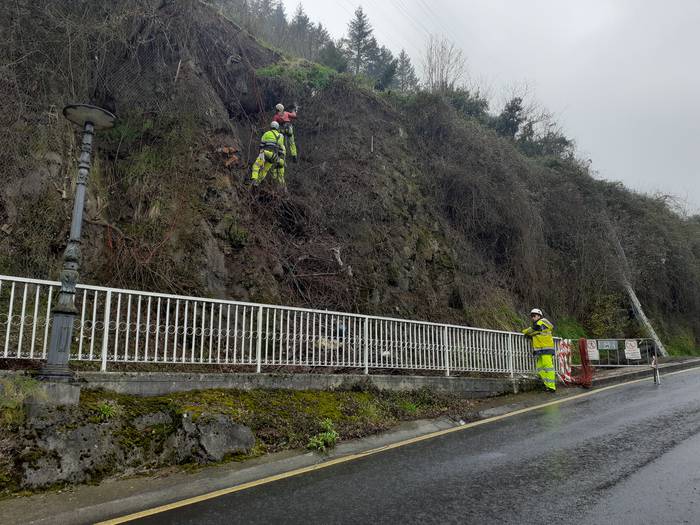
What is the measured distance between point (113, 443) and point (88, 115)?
3951 mm

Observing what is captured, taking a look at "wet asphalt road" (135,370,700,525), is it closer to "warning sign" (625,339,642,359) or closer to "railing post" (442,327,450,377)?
"railing post" (442,327,450,377)

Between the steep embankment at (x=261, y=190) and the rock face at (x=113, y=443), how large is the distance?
4.48 m

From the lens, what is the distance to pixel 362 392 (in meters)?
8.76

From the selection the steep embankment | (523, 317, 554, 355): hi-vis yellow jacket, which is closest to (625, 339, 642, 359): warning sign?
the steep embankment

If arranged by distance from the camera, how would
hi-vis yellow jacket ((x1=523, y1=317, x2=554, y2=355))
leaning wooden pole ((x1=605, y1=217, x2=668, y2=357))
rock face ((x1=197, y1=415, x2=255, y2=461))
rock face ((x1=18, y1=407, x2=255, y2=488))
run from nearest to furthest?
rock face ((x1=18, y1=407, x2=255, y2=488))
rock face ((x1=197, y1=415, x2=255, y2=461))
hi-vis yellow jacket ((x1=523, y1=317, x2=554, y2=355))
leaning wooden pole ((x1=605, y1=217, x2=668, y2=357))

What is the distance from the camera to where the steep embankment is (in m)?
9.70

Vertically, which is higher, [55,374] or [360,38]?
[360,38]

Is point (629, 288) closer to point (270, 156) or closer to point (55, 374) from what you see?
point (270, 156)

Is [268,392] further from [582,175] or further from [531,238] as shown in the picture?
[582,175]

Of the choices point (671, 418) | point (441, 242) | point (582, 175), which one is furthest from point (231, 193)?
point (582, 175)

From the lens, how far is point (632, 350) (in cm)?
1775

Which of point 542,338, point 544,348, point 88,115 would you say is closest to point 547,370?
point 544,348

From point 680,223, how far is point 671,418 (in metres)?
26.1

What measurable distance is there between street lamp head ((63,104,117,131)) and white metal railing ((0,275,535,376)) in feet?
6.95
